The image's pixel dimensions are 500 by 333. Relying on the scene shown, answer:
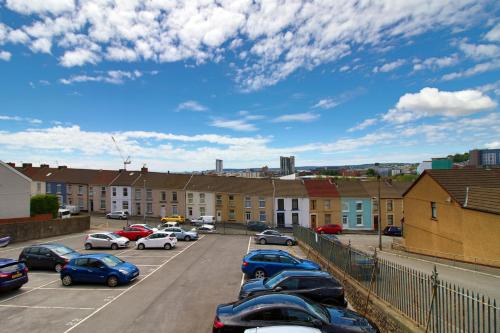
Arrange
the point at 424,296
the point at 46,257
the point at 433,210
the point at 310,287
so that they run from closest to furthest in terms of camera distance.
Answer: the point at 424,296, the point at 310,287, the point at 46,257, the point at 433,210

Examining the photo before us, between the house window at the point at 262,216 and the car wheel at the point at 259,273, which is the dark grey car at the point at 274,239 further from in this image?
the house window at the point at 262,216

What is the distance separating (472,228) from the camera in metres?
25.3

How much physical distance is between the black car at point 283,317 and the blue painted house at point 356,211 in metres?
50.3

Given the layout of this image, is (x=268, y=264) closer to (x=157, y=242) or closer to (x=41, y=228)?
(x=157, y=242)

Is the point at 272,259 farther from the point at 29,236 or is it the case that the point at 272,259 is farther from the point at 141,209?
the point at 141,209

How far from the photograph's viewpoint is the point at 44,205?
4138 cm

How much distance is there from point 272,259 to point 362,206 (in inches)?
1737

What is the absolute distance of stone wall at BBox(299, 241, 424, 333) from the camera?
898 cm

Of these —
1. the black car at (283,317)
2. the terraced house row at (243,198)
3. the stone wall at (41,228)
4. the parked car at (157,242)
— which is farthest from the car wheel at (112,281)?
the terraced house row at (243,198)

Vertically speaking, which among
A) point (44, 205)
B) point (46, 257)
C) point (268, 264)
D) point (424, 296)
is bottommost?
point (268, 264)

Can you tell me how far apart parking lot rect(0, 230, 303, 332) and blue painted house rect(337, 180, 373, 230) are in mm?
39214

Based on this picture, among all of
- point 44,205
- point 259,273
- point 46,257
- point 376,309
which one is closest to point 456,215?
point 259,273

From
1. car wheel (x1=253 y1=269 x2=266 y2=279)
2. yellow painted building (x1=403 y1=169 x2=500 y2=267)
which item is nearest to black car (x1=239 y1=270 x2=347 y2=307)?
car wheel (x1=253 y1=269 x2=266 y2=279)

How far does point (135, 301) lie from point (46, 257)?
869 centimetres
